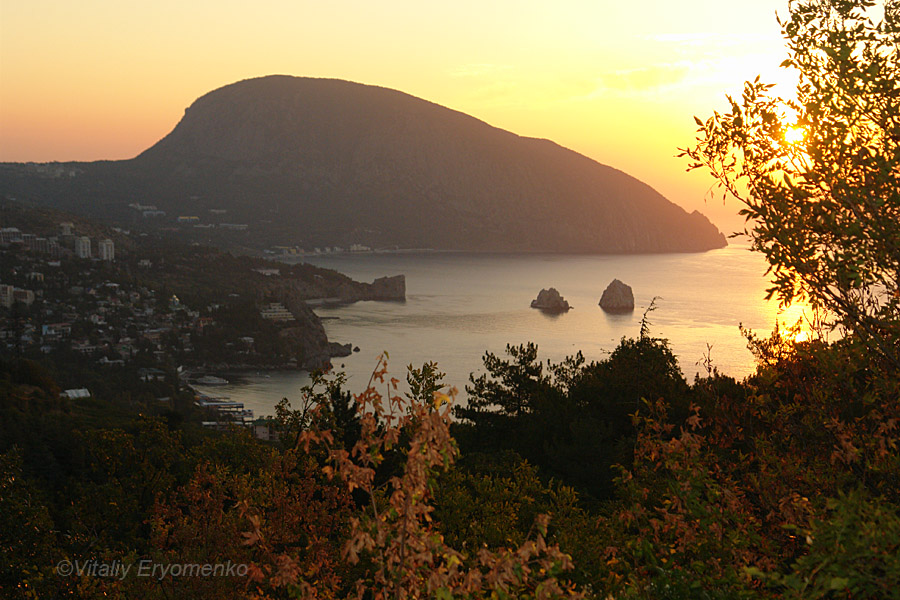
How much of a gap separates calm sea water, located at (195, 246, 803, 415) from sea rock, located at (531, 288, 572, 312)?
4.10ft

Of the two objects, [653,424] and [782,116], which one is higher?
[782,116]

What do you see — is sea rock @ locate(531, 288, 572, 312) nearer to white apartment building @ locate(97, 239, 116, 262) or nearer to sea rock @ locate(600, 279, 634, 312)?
sea rock @ locate(600, 279, 634, 312)

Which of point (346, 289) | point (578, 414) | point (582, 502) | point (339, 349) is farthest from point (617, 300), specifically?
point (582, 502)

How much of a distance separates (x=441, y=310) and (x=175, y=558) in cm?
8724

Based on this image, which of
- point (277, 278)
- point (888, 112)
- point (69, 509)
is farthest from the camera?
point (277, 278)

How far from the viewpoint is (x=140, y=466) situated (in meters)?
12.6

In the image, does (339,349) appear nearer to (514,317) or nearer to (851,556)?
(514,317)

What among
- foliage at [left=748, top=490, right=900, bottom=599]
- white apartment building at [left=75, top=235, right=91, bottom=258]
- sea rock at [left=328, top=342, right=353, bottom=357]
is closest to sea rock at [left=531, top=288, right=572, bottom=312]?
sea rock at [left=328, top=342, right=353, bottom=357]

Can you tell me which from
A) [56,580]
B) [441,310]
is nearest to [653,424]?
[56,580]

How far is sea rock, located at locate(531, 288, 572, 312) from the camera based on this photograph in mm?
96375

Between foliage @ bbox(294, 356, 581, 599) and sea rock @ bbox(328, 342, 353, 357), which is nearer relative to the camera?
foliage @ bbox(294, 356, 581, 599)

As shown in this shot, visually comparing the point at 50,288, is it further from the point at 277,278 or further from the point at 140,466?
the point at 140,466

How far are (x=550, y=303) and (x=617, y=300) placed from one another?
888 centimetres

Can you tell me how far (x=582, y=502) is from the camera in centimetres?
1252
